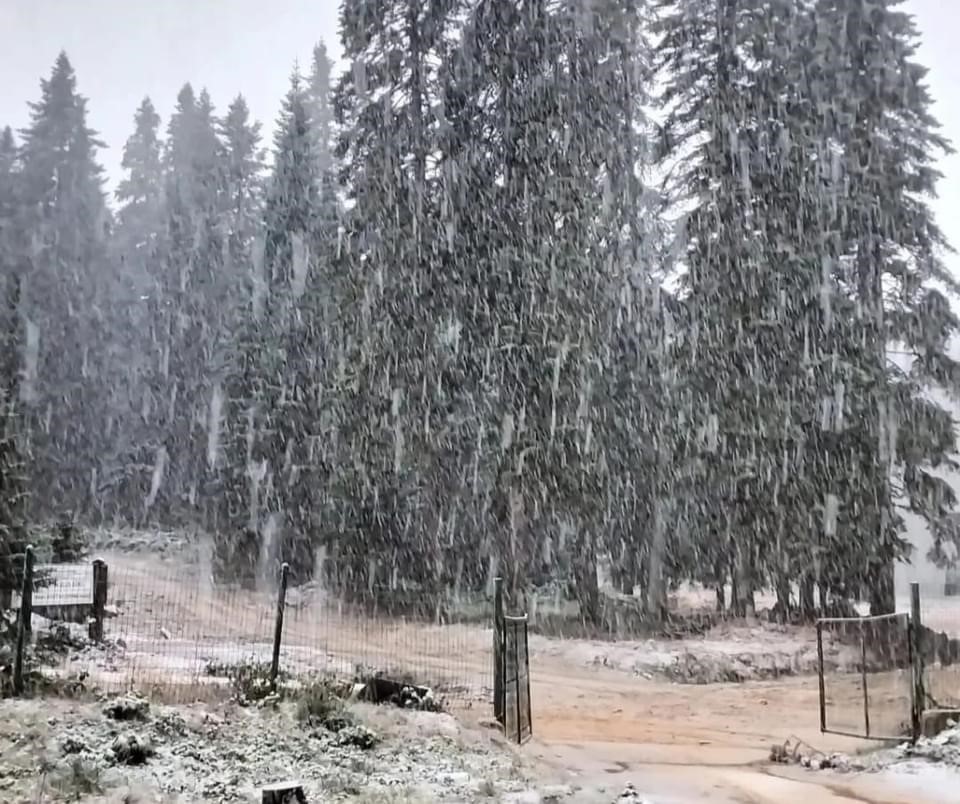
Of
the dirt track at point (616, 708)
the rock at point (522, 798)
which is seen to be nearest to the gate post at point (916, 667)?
the dirt track at point (616, 708)

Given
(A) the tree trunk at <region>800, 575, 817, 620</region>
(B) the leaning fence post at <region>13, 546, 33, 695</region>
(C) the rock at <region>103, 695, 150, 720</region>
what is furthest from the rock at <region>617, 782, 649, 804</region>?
(A) the tree trunk at <region>800, 575, 817, 620</region>

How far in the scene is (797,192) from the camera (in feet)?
53.3

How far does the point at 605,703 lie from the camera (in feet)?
38.7

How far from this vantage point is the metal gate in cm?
880

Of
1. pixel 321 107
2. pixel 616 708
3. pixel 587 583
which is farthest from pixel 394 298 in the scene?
pixel 321 107

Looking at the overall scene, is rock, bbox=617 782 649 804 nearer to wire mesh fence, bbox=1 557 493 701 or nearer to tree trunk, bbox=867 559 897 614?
wire mesh fence, bbox=1 557 493 701

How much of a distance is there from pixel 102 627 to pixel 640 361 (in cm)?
979

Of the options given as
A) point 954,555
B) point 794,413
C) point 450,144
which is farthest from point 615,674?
point 450,144

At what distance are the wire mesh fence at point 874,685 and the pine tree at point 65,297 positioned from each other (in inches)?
456

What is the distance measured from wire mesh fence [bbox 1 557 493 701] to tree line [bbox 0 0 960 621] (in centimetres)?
147

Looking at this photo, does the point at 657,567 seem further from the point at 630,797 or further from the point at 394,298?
the point at 630,797

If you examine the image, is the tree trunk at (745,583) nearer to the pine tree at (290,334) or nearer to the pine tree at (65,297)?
the pine tree at (290,334)

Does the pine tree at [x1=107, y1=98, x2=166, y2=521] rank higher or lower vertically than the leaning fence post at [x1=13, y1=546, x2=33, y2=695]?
higher

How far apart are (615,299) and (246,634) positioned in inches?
315
